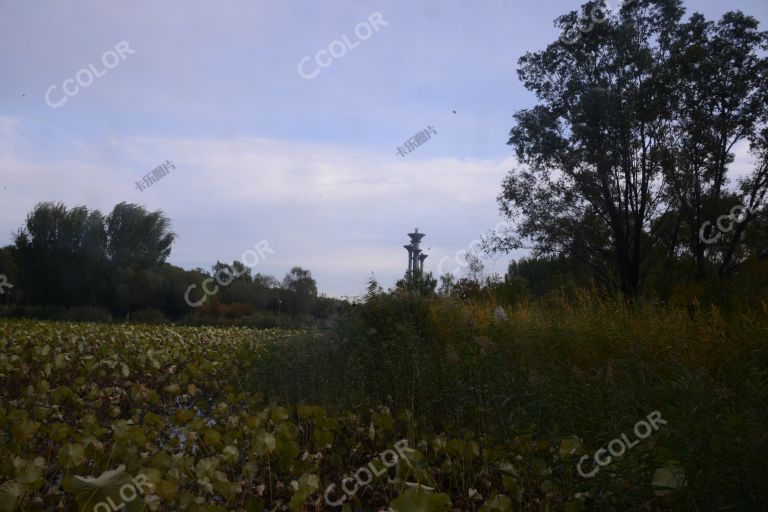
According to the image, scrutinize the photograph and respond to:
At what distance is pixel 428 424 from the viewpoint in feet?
16.5

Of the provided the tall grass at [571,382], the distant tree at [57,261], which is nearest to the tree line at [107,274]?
the distant tree at [57,261]

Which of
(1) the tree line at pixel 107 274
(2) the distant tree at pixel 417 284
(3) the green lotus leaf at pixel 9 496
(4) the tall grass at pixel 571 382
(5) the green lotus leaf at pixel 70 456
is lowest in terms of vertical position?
(3) the green lotus leaf at pixel 9 496

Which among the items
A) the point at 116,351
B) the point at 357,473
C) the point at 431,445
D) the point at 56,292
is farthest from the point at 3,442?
the point at 56,292

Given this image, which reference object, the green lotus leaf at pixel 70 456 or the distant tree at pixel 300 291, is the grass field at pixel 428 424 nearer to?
the green lotus leaf at pixel 70 456

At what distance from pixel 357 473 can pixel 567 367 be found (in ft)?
7.32

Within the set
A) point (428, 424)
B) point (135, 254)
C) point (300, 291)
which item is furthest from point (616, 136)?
point (135, 254)

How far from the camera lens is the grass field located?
274cm

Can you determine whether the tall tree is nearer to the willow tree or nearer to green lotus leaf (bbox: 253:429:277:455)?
the willow tree

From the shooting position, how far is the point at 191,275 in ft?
94.5

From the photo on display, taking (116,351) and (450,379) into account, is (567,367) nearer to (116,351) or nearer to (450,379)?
(450,379)

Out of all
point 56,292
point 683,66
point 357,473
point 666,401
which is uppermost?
point 683,66

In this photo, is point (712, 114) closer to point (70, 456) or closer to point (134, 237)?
point (70, 456)

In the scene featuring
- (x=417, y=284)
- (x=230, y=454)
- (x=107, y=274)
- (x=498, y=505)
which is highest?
(x=107, y=274)

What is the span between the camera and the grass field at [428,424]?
274 cm
